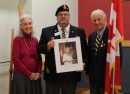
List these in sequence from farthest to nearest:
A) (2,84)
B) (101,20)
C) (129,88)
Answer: (129,88) → (2,84) → (101,20)

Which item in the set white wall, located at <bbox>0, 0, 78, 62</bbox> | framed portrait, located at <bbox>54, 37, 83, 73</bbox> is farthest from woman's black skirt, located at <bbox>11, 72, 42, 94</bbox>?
white wall, located at <bbox>0, 0, 78, 62</bbox>

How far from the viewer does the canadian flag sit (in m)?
2.44

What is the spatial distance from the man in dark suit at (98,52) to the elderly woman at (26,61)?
0.63 m

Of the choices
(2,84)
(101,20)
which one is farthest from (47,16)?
(101,20)

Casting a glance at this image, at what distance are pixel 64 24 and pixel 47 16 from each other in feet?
4.85

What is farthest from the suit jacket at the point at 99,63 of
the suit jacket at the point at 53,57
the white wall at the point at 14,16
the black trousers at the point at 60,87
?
the white wall at the point at 14,16

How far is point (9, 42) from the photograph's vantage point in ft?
11.7

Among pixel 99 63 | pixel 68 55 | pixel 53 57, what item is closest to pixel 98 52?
pixel 99 63

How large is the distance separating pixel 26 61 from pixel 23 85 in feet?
Result: 0.93

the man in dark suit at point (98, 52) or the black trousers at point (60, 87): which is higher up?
the man in dark suit at point (98, 52)

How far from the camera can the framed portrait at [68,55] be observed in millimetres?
2461

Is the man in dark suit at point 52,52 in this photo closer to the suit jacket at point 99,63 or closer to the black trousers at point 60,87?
the black trousers at point 60,87

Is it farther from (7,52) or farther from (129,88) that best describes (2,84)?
(129,88)

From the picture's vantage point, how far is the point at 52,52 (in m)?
2.56
